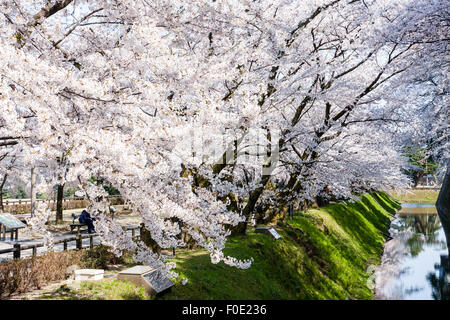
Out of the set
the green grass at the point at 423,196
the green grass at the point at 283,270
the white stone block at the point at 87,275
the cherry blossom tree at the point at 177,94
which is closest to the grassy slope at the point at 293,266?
the green grass at the point at 283,270

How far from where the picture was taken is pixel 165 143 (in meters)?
5.63

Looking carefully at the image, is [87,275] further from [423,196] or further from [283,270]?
[423,196]

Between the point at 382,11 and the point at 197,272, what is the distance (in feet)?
27.7

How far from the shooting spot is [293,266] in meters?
13.8

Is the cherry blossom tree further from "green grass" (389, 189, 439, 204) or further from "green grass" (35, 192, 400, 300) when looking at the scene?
"green grass" (389, 189, 439, 204)

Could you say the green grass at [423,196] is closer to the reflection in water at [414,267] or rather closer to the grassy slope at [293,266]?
the reflection in water at [414,267]

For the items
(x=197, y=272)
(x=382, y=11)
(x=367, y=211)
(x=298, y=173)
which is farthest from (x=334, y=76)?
(x=367, y=211)

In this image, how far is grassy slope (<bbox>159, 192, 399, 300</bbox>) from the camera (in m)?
9.59

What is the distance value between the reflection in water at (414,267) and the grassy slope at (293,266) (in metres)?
0.93

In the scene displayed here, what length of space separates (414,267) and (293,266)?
10393mm

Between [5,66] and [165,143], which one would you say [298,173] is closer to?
[165,143]

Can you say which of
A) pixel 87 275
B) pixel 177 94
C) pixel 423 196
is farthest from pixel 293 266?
pixel 423 196

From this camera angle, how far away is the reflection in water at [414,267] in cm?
1634

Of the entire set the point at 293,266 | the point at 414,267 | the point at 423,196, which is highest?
the point at 293,266
